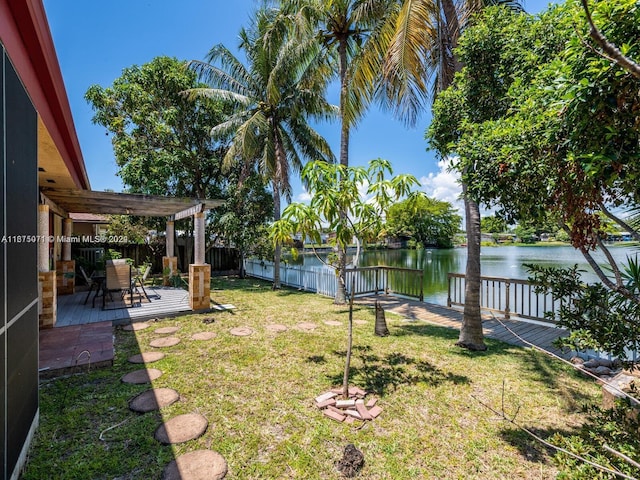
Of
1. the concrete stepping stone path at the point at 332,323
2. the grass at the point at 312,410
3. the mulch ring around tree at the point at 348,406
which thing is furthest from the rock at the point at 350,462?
the concrete stepping stone path at the point at 332,323

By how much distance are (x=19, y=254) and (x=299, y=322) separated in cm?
503

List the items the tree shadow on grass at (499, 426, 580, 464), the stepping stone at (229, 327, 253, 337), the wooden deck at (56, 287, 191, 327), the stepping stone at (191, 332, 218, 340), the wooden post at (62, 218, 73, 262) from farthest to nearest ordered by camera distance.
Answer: the wooden post at (62, 218, 73, 262), the wooden deck at (56, 287, 191, 327), the stepping stone at (229, 327, 253, 337), the stepping stone at (191, 332, 218, 340), the tree shadow on grass at (499, 426, 580, 464)

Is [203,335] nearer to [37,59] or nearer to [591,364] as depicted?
[37,59]

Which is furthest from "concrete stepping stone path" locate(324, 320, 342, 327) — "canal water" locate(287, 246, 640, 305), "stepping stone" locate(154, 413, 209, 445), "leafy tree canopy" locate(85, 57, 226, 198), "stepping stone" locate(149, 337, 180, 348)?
"leafy tree canopy" locate(85, 57, 226, 198)

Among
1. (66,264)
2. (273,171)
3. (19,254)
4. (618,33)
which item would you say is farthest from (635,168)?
(66,264)

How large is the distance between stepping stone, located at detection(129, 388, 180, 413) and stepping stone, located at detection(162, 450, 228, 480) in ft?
3.11

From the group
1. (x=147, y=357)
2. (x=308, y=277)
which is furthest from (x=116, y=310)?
(x=308, y=277)

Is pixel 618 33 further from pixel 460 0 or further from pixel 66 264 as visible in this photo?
pixel 66 264

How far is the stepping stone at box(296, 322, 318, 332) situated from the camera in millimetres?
6062

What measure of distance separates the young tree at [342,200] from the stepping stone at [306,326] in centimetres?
267

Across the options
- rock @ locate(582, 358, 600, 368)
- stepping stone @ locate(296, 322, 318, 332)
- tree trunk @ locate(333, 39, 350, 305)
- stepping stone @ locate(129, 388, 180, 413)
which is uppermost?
tree trunk @ locate(333, 39, 350, 305)

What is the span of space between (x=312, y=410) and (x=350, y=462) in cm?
A: 86

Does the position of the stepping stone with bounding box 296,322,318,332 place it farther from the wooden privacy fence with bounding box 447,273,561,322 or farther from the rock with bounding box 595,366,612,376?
the rock with bounding box 595,366,612,376

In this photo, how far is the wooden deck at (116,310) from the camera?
6.13 metres
